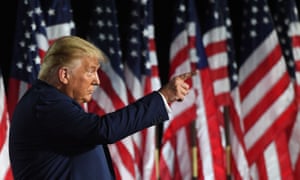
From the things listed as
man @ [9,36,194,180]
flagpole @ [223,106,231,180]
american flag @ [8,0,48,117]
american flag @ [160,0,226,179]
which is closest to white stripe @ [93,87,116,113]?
american flag @ [160,0,226,179]

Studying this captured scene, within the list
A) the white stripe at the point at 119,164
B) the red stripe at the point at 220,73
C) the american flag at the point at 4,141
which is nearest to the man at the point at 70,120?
the american flag at the point at 4,141

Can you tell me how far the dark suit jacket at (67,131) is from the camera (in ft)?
6.59

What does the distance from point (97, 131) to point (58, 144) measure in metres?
0.15

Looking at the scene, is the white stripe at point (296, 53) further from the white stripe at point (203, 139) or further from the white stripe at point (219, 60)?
the white stripe at point (203, 139)

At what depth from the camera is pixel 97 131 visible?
6.54ft

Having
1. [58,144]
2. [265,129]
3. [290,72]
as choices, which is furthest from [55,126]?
[290,72]

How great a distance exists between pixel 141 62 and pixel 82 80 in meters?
2.25

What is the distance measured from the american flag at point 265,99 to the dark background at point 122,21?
371mm

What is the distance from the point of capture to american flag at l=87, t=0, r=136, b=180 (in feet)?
13.9

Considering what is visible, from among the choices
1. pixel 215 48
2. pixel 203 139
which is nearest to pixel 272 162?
pixel 203 139

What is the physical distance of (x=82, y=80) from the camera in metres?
2.13

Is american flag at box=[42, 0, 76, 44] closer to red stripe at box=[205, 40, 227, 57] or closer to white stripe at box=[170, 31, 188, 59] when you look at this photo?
white stripe at box=[170, 31, 188, 59]

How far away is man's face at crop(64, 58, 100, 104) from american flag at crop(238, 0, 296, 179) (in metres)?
2.59

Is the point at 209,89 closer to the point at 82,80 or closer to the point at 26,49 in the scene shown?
the point at 26,49
